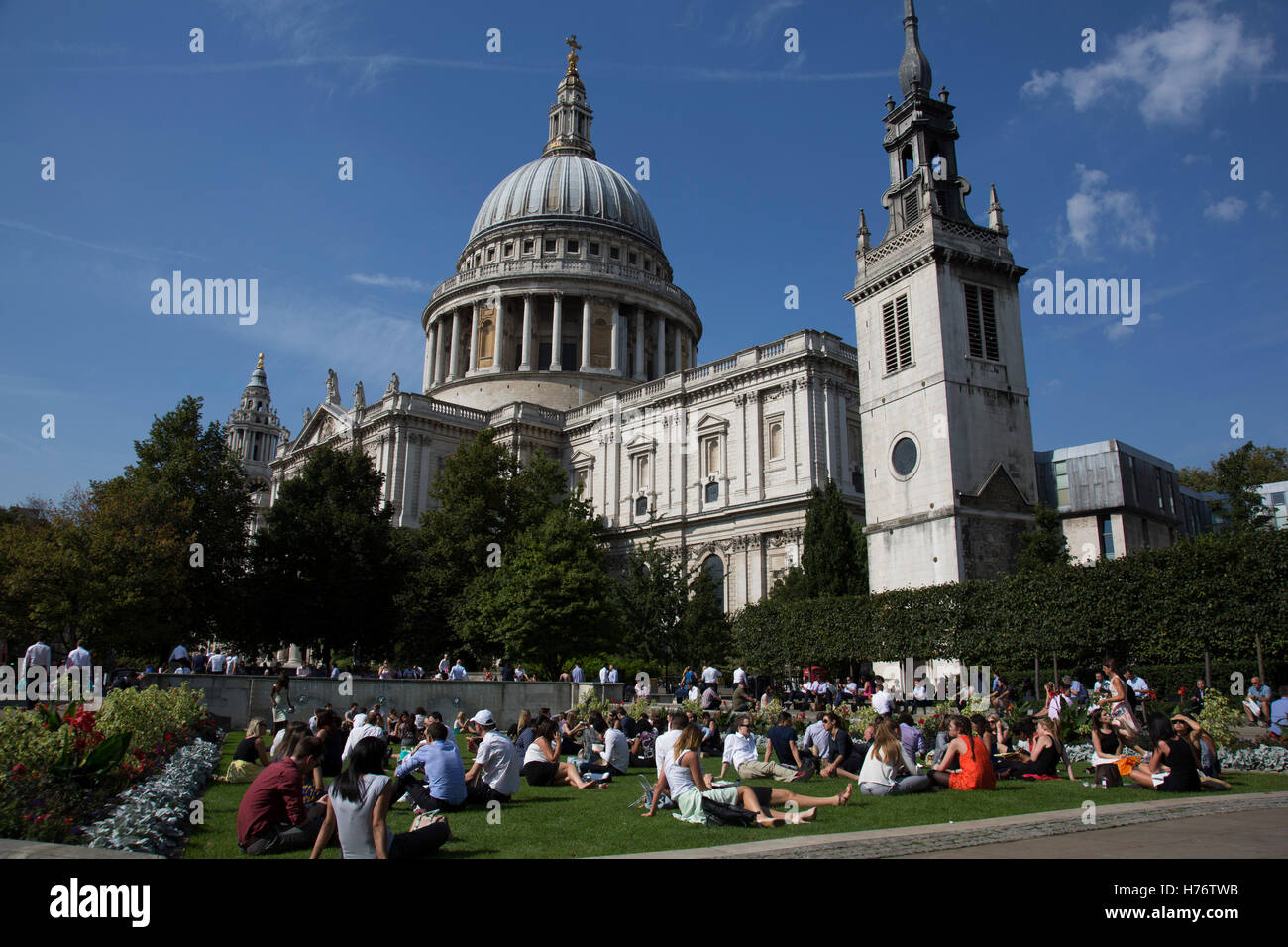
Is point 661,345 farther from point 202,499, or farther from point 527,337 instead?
point 202,499

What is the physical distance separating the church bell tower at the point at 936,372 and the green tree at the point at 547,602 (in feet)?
36.3

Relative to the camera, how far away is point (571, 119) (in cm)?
9281

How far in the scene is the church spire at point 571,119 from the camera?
91731 mm

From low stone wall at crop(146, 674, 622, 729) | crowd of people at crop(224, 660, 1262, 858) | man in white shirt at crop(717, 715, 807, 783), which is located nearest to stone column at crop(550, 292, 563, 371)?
low stone wall at crop(146, 674, 622, 729)

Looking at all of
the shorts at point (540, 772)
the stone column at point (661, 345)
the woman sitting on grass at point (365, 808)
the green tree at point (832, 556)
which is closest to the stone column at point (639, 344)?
the stone column at point (661, 345)

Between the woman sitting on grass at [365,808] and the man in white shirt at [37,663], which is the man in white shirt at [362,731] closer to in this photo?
the woman sitting on grass at [365,808]

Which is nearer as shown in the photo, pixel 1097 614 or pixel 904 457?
pixel 1097 614

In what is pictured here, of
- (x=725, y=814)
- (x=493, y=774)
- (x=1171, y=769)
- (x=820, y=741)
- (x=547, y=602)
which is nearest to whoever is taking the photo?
(x=725, y=814)

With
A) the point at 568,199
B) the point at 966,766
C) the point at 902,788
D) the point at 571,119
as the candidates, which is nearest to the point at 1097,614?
the point at 966,766

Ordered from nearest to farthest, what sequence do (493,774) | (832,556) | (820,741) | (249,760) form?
(493,774) < (249,760) < (820,741) < (832,556)

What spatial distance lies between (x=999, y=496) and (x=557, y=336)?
46.0 metres

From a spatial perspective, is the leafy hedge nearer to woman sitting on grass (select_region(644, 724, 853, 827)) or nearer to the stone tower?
woman sitting on grass (select_region(644, 724, 853, 827))

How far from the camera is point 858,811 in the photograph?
10.6m

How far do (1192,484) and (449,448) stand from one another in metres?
54.1
